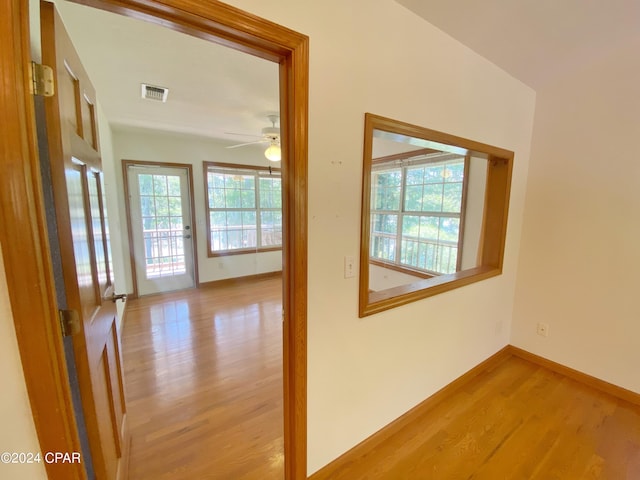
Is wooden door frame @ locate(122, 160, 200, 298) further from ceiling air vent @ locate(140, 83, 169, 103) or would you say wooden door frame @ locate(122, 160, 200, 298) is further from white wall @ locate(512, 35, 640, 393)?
white wall @ locate(512, 35, 640, 393)

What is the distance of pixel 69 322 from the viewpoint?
85cm

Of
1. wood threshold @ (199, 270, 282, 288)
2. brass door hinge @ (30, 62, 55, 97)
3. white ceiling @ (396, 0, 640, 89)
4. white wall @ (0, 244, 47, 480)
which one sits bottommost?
wood threshold @ (199, 270, 282, 288)

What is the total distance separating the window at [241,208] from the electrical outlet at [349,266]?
3328 millimetres

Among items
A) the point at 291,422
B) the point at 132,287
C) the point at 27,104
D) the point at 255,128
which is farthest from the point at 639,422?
the point at 132,287

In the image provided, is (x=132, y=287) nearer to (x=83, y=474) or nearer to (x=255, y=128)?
(x=255, y=128)

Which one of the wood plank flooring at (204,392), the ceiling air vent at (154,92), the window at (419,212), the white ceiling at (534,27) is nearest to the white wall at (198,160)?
the wood plank flooring at (204,392)

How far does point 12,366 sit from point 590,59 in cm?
351

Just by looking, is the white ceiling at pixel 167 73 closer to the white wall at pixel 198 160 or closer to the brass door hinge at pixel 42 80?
the white wall at pixel 198 160

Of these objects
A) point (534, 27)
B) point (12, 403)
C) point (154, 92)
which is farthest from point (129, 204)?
point (534, 27)

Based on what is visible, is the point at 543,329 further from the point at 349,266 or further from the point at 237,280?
the point at 237,280

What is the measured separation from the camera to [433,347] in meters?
1.90

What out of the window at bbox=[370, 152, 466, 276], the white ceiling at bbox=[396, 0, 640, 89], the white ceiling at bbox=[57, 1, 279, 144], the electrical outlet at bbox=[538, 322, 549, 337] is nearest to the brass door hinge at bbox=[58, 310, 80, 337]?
the white ceiling at bbox=[57, 1, 279, 144]

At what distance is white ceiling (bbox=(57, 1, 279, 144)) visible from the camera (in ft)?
5.10

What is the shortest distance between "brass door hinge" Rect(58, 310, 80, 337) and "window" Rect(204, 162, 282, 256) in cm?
377
